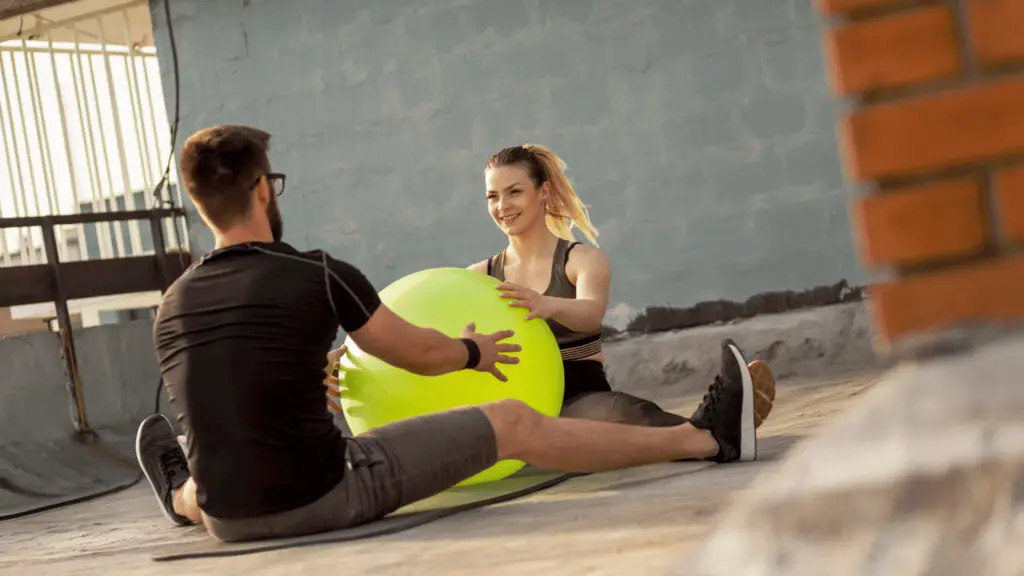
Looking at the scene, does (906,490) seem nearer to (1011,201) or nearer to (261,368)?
(1011,201)

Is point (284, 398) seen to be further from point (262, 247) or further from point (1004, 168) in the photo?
point (1004, 168)

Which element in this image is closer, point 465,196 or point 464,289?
point 464,289

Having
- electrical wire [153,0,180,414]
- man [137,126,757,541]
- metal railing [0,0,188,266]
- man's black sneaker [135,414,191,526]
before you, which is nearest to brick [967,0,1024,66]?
man [137,126,757,541]

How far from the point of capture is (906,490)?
50.6 inches

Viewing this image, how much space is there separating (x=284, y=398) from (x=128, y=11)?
5.45 meters

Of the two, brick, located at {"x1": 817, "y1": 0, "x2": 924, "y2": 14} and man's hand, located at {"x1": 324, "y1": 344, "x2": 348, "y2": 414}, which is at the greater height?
brick, located at {"x1": 817, "y1": 0, "x2": 924, "y2": 14}

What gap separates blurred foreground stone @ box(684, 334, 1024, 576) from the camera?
4.06ft

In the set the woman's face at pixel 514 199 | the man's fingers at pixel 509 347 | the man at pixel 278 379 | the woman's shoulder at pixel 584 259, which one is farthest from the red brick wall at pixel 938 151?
the woman's face at pixel 514 199

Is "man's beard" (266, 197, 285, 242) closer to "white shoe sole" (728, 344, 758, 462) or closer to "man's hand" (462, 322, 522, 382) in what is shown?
"man's hand" (462, 322, 522, 382)

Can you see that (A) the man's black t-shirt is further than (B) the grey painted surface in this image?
No

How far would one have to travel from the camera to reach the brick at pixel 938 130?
1342mm

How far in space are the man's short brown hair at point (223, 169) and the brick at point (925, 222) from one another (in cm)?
228

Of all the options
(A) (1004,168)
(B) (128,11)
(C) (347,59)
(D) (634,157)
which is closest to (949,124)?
(A) (1004,168)

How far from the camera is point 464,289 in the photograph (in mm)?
3947
